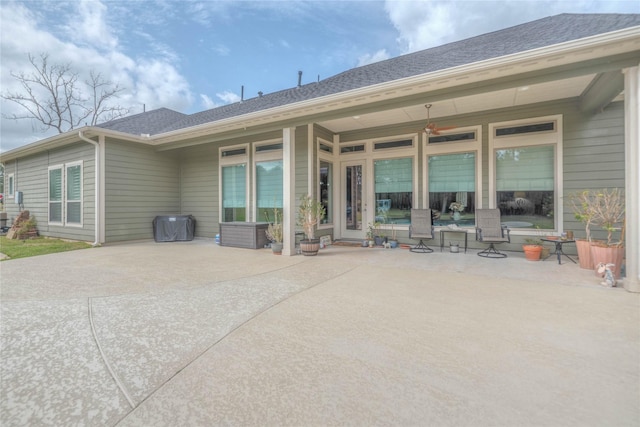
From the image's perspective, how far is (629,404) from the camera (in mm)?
1419

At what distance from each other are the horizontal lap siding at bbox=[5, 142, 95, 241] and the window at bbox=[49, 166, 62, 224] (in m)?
0.18

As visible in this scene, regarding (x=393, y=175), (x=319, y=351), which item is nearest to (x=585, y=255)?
(x=393, y=175)

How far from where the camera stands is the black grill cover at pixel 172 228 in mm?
7926

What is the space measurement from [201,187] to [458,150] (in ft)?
22.5

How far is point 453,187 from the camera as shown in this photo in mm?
6219

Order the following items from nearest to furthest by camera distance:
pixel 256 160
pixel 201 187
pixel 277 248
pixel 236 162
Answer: pixel 277 248 < pixel 256 160 < pixel 236 162 < pixel 201 187

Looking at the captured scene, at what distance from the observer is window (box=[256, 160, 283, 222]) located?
7246 millimetres

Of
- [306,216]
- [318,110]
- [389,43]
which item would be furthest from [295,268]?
[389,43]

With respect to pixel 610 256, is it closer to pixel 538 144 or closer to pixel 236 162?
pixel 538 144

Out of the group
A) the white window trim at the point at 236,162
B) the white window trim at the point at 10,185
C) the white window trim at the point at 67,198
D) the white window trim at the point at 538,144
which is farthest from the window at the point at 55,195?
the white window trim at the point at 538,144

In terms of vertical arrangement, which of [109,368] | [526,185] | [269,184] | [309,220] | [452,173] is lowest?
[109,368]

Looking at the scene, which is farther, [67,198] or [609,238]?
[67,198]

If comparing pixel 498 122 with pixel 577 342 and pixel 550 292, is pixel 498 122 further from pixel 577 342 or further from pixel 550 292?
pixel 577 342

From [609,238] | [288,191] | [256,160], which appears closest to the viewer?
[609,238]
